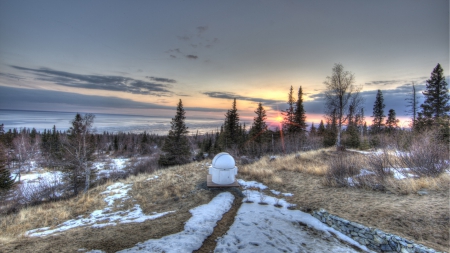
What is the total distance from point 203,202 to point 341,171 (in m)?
7.08

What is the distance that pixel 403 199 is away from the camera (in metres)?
6.09

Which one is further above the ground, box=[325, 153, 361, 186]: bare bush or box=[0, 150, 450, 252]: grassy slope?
box=[325, 153, 361, 186]: bare bush

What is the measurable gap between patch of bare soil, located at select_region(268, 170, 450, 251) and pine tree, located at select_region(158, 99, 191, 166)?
23387 mm

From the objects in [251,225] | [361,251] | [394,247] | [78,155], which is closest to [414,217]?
[394,247]

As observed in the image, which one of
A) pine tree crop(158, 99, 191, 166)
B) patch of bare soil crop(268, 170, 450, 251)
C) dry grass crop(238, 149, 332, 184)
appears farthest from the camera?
pine tree crop(158, 99, 191, 166)

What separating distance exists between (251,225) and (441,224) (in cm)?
467

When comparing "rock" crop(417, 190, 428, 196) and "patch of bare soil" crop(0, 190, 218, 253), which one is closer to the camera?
"patch of bare soil" crop(0, 190, 218, 253)

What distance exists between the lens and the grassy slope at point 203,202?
4.41 metres

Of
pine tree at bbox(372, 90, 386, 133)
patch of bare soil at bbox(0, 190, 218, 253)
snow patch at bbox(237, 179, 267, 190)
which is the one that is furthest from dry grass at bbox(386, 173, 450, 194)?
pine tree at bbox(372, 90, 386, 133)

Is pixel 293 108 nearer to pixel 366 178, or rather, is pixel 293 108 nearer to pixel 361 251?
pixel 366 178

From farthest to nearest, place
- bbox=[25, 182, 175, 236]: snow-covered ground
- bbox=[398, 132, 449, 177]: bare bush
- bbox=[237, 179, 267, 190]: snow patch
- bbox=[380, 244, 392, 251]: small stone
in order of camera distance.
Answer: bbox=[237, 179, 267, 190]: snow patch < bbox=[398, 132, 449, 177]: bare bush < bbox=[25, 182, 175, 236]: snow-covered ground < bbox=[380, 244, 392, 251]: small stone

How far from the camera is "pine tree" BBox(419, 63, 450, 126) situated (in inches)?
915

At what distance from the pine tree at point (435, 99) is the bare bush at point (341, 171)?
2368 cm

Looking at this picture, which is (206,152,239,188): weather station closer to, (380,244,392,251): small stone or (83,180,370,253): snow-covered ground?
(83,180,370,253): snow-covered ground
